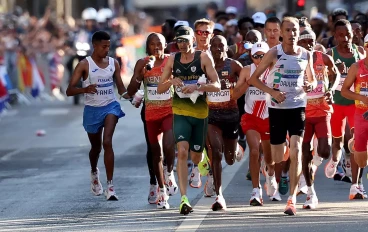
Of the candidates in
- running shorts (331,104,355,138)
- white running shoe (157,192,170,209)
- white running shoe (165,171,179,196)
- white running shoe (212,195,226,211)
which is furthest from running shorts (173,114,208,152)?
running shorts (331,104,355,138)

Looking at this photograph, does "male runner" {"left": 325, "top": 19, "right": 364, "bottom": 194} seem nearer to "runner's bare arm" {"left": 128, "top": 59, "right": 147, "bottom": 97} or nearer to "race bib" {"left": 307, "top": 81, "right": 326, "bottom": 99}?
"race bib" {"left": 307, "top": 81, "right": 326, "bottom": 99}

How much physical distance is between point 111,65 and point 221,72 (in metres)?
1.39

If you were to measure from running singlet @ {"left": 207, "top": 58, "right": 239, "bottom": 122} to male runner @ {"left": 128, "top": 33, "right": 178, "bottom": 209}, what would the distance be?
483 millimetres

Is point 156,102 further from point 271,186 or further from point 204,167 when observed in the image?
point 271,186

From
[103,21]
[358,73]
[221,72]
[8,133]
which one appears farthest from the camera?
[103,21]

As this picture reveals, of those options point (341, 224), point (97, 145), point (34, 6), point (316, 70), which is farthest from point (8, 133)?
point (34, 6)

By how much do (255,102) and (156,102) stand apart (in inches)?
44.0

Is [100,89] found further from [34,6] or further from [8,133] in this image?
[34,6]

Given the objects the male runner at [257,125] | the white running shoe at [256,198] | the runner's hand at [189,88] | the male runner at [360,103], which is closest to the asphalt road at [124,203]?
the white running shoe at [256,198]

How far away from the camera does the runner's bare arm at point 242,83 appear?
13.8 metres

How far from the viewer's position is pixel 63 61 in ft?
125

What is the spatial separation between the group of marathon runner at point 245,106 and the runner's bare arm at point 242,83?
1 centimetres

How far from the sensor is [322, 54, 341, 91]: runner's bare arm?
14070 mm

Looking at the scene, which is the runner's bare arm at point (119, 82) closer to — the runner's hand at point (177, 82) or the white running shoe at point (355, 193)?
the runner's hand at point (177, 82)
